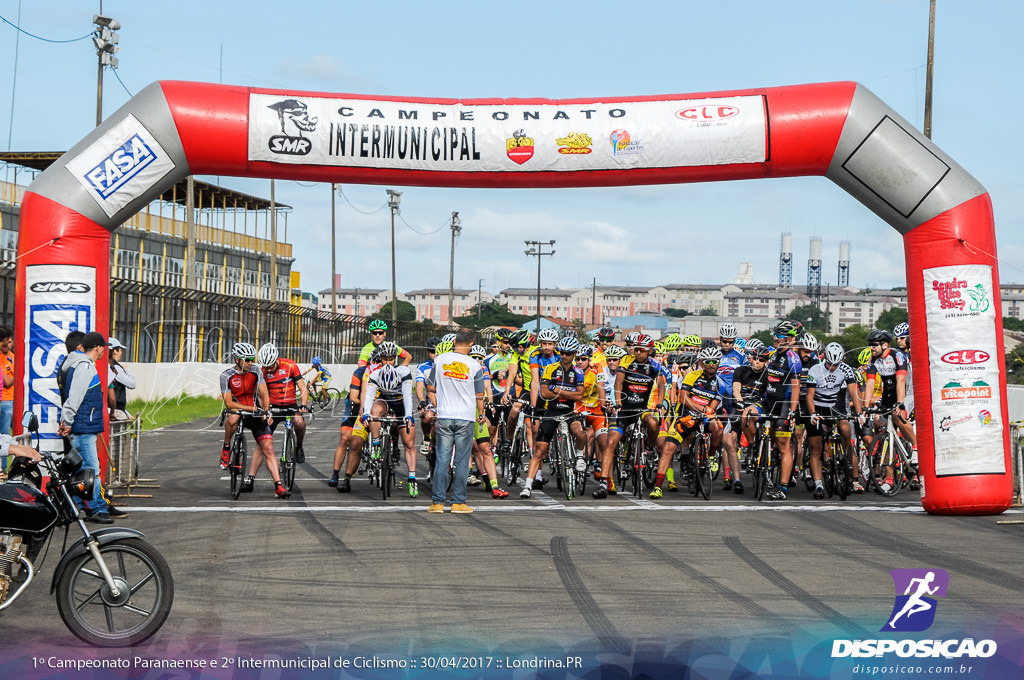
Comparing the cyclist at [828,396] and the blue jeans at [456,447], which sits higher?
the cyclist at [828,396]

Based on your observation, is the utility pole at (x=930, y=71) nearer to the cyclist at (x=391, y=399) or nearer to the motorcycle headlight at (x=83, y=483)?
the cyclist at (x=391, y=399)

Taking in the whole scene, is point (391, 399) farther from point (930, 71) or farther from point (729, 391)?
point (930, 71)

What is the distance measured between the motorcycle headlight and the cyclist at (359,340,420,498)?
6579 mm

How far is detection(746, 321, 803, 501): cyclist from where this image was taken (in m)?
13.4

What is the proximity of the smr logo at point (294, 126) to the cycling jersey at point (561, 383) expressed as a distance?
373 cm

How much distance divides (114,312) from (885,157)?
57.7 feet

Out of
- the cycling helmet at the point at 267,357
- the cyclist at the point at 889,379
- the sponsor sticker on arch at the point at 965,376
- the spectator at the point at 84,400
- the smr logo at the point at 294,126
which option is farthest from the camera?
the cyclist at the point at 889,379

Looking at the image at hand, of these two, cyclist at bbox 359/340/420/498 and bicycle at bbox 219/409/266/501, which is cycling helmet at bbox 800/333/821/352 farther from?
bicycle at bbox 219/409/266/501

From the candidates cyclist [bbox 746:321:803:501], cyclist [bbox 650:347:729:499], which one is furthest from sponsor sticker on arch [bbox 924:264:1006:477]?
cyclist [bbox 650:347:729:499]

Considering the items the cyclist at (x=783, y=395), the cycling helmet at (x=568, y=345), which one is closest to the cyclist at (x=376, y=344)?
the cycling helmet at (x=568, y=345)

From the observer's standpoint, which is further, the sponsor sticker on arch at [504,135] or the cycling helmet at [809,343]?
the cycling helmet at [809,343]

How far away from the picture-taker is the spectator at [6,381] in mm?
12891

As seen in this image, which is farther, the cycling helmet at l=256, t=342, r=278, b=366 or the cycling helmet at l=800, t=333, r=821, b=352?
the cycling helmet at l=800, t=333, r=821, b=352

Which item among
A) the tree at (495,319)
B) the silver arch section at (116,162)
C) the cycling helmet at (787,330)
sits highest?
the tree at (495,319)
